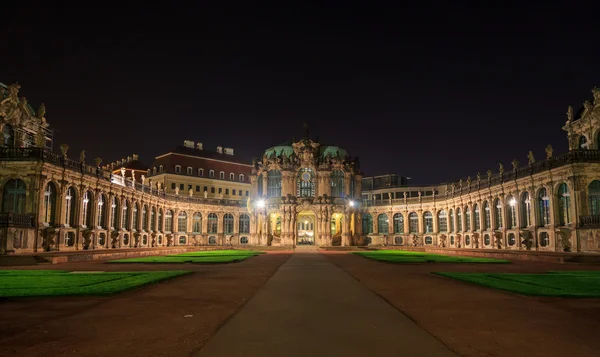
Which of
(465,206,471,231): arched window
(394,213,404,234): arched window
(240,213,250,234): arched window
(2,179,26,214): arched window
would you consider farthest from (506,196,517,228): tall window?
(2,179,26,214): arched window

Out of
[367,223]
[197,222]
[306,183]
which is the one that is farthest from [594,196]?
[197,222]

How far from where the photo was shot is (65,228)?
5091 centimetres

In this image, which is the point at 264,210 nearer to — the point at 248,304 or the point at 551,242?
the point at 551,242

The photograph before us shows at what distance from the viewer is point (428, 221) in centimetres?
9294

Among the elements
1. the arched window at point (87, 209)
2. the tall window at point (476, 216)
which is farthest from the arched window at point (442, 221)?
the arched window at point (87, 209)

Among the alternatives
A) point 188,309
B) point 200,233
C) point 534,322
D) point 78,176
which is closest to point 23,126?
point 78,176

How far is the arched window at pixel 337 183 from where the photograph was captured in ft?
317

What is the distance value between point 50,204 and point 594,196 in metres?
61.2

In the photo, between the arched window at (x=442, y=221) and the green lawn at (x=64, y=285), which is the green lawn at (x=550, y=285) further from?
the arched window at (x=442, y=221)

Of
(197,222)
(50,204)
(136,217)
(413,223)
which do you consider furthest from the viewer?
(413,223)

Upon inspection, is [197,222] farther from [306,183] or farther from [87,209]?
[87,209]

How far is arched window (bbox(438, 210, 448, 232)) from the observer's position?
3487 inches

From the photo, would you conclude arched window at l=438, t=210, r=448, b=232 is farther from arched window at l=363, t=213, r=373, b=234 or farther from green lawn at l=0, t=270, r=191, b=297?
green lawn at l=0, t=270, r=191, b=297

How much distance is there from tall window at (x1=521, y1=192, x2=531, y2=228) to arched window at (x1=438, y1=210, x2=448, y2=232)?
27709 millimetres
